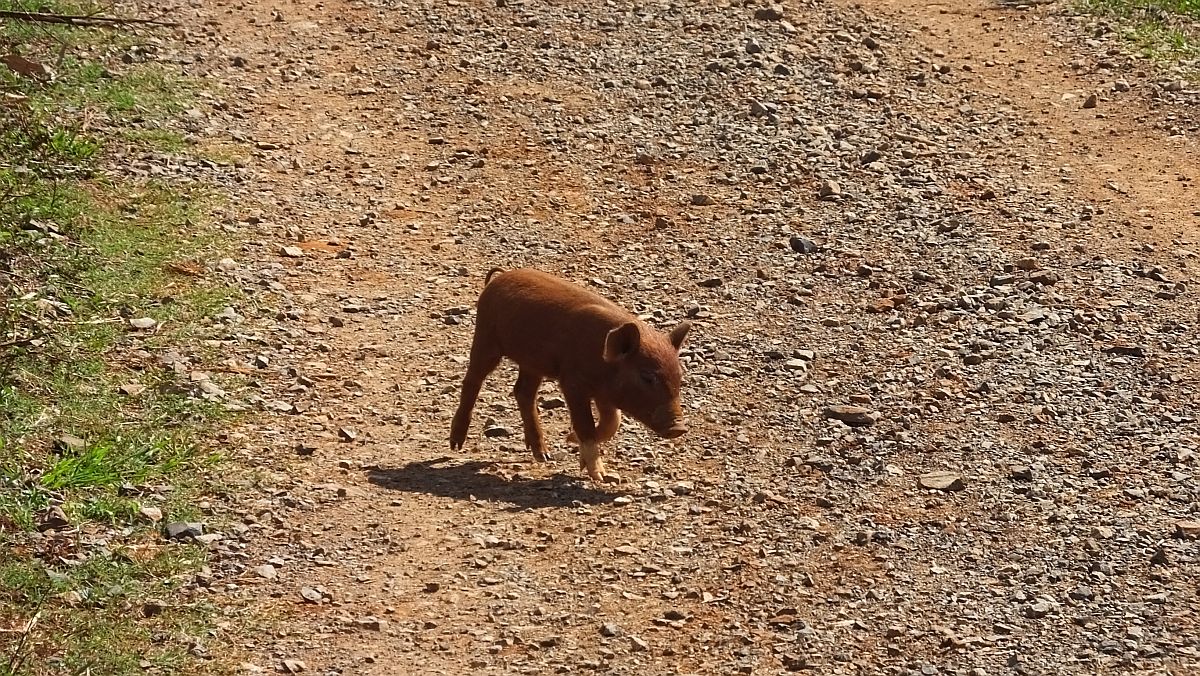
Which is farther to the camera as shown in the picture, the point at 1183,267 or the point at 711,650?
the point at 1183,267

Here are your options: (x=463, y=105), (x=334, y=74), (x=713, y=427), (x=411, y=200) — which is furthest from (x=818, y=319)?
(x=334, y=74)

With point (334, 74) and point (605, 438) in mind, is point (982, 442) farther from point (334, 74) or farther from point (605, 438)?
point (334, 74)

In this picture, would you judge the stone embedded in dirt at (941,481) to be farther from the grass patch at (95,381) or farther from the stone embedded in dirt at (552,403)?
the grass patch at (95,381)

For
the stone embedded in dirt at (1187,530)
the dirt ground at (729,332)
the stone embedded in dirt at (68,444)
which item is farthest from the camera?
the stone embedded in dirt at (68,444)

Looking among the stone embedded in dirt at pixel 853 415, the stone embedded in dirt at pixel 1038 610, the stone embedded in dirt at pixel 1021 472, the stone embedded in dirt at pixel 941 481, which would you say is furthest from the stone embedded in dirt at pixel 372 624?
the stone embedded in dirt at pixel 1021 472

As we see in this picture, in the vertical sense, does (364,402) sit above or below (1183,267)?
below

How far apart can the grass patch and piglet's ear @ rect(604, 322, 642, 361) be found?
79.1 inches

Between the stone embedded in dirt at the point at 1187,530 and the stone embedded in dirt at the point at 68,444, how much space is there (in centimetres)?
515

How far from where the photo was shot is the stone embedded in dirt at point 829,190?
1231 cm

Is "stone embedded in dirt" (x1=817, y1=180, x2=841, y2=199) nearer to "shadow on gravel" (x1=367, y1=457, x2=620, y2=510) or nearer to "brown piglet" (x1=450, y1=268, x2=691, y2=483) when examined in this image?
"brown piglet" (x1=450, y1=268, x2=691, y2=483)

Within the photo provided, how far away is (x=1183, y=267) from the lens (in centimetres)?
1102

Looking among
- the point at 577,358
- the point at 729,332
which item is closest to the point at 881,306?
the point at 729,332

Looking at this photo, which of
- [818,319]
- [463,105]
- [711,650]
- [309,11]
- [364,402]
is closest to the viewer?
[711,650]

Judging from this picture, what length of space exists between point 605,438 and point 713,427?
0.70m
